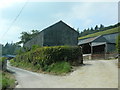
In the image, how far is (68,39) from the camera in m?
30.9

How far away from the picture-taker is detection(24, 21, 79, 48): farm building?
2912cm

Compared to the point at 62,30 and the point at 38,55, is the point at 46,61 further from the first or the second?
the point at 62,30

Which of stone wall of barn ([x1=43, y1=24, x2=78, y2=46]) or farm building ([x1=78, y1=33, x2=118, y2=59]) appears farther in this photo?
stone wall of barn ([x1=43, y1=24, x2=78, y2=46])

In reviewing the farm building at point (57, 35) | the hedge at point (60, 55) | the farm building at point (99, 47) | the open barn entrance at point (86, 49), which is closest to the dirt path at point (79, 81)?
the hedge at point (60, 55)

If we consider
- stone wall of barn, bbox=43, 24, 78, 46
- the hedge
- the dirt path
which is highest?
stone wall of barn, bbox=43, 24, 78, 46

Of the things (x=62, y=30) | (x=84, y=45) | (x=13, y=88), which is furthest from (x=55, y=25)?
(x=13, y=88)

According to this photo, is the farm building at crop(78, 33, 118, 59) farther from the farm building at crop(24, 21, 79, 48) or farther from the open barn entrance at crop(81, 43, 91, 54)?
the farm building at crop(24, 21, 79, 48)

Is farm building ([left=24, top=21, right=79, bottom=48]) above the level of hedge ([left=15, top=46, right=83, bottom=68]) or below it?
above

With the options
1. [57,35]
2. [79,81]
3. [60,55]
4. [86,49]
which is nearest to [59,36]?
[57,35]

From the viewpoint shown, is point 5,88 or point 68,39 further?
point 68,39

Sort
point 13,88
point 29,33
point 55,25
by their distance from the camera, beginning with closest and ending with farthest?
1. point 13,88
2. point 55,25
3. point 29,33

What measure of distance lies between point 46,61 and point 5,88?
27.6ft

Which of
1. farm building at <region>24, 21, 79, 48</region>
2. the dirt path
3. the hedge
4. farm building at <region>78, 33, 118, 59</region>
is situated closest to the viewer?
→ the dirt path

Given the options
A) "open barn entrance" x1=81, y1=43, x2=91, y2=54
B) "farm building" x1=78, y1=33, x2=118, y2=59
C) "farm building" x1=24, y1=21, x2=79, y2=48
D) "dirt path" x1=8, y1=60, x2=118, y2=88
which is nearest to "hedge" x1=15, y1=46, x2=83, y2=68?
"dirt path" x1=8, y1=60, x2=118, y2=88
